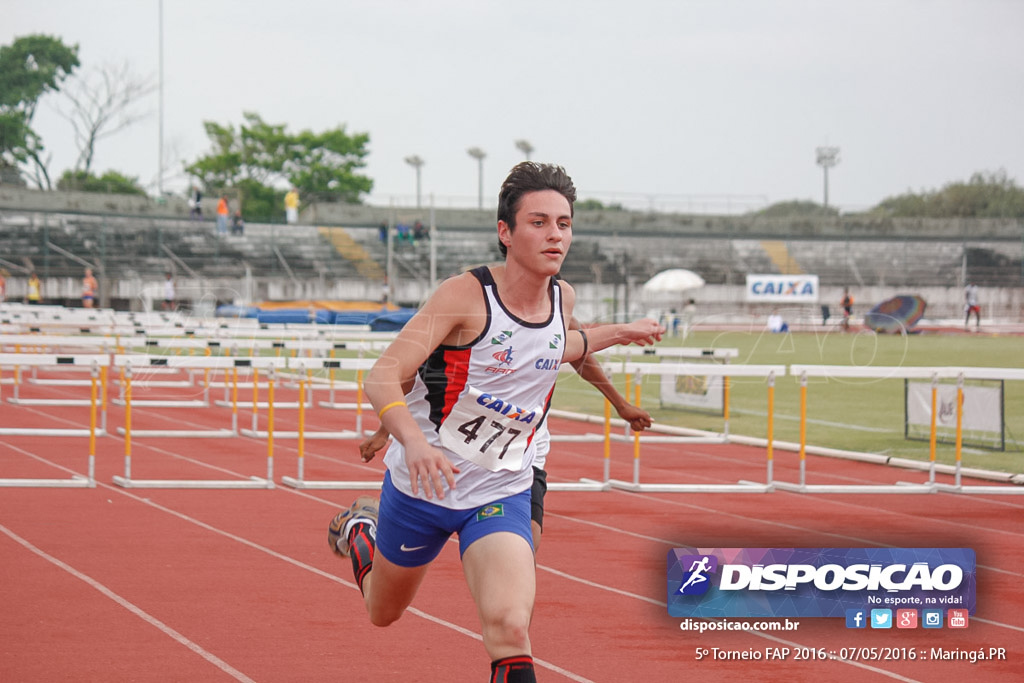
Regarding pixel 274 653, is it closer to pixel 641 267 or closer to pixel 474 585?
pixel 474 585

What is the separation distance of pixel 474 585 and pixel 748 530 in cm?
471

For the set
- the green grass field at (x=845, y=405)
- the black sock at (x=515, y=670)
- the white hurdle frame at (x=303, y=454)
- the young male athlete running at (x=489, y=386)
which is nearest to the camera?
the black sock at (x=515, y=670)

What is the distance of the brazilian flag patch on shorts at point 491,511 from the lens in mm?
3322

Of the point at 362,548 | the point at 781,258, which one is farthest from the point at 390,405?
the point at 781,258

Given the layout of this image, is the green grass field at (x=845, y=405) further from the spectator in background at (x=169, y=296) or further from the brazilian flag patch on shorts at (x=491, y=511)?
the spectator in background at (x=169, y=296)

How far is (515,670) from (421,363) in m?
0.85

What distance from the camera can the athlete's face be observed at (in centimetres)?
330

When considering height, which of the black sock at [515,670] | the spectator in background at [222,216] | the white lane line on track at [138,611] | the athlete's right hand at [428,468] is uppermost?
the spectator in background at [222,216]

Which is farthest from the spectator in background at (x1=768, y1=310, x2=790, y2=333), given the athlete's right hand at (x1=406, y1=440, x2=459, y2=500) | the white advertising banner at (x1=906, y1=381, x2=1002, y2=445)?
the athlete's right hand at (x1=406, y1=440, x2=459, y2=500)

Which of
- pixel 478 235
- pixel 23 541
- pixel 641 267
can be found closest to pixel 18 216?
pixel 478 235

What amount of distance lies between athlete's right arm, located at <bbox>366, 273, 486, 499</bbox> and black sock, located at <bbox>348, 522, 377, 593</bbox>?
82 centimetres

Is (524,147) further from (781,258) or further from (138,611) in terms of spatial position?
(138,611)

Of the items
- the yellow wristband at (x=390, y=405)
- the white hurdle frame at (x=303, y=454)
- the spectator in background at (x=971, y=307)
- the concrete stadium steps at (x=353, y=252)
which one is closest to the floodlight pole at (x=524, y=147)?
the concrete stadium steps at (x=353, y=252)

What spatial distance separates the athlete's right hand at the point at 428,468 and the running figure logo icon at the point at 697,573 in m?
2.16
